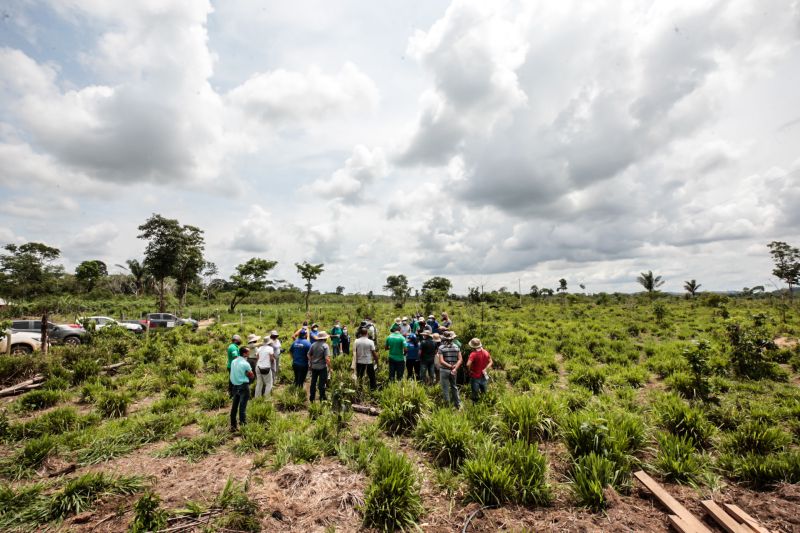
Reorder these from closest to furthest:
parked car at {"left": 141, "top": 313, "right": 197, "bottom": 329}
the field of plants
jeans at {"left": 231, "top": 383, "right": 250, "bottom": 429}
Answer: the field of plants
jeans at {"left": 231, "top": 383, "right": 250, "bottom": 429}
parked car at {"left": 141, "top": 313, "right": 197, "bottom": 329}

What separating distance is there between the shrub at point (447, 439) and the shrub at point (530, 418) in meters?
0.87

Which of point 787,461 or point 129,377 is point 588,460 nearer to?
point 787,461

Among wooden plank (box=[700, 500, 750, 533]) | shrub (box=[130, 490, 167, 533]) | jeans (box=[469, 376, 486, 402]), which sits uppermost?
jeans (box=[469, 376, 486, 402])

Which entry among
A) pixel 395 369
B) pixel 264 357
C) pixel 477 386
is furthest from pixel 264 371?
pixel 477 386

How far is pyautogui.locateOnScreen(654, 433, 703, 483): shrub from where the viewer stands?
529cm

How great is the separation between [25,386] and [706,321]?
3437cm

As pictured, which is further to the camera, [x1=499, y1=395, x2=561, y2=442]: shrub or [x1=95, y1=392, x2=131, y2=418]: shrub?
[x1=95, y1=392, x2=131, y2=418]: shrub

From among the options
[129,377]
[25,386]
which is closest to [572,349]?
[129,377]

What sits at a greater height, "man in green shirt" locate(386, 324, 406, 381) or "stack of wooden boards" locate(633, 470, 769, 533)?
"man in green shirt" locate(386, 324, 406, 381)

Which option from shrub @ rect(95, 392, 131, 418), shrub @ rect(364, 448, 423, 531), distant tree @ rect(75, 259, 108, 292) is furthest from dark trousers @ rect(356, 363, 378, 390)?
distant tree @ rect(75, 259, 108, 292)

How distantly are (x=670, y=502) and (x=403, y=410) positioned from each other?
4.49 metres

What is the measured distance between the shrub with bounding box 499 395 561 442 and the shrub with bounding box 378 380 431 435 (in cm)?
171

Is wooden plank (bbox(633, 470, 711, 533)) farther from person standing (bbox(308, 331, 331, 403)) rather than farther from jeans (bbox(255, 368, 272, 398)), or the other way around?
jeans (bbox(255, 368, 272, 398))

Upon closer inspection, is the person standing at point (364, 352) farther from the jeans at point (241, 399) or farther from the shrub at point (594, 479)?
the shrub at point (594, 479)
